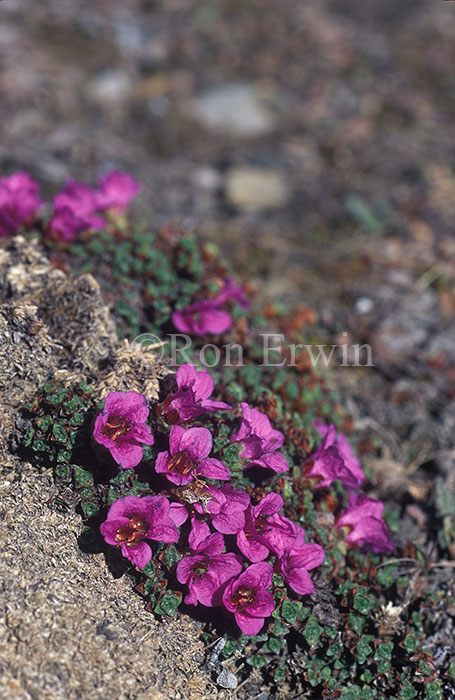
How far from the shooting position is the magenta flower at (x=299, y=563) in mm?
2766

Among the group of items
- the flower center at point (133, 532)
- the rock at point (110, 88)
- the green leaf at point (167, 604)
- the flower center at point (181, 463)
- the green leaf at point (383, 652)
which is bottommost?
the green leaf at point (383, 652)

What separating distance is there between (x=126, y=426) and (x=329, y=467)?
105 centimetres

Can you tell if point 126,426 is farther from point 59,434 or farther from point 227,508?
point 227,508

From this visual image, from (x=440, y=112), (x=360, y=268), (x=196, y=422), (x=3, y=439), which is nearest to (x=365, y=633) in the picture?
(x=196, y=422)

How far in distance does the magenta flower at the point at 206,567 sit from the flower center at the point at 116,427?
46 centimetres

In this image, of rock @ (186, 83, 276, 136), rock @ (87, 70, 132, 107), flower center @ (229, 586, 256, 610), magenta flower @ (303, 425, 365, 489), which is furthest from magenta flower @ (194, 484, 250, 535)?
rock @ (87, 70, 132, 107)

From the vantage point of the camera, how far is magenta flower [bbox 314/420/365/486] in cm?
321

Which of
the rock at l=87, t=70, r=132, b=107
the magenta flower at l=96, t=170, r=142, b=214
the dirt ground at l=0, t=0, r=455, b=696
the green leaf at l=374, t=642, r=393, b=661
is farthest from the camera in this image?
the rock at l=87, t=70, r=132, b=107

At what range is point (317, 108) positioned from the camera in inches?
288

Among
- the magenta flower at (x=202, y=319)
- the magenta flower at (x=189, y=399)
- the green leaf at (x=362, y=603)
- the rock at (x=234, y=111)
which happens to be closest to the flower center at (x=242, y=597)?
the green leaf at (x=362, y=603)

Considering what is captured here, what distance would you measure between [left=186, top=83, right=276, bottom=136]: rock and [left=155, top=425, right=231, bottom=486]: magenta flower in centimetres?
495

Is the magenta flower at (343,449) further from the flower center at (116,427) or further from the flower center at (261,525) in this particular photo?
the flower center at (116,427)

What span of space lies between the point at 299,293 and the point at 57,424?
272 cm

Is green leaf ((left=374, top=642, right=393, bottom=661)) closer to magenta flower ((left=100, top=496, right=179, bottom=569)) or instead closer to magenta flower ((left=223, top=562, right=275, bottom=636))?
magenta flower ((left=223, top=562, right=275, bottom=636))
